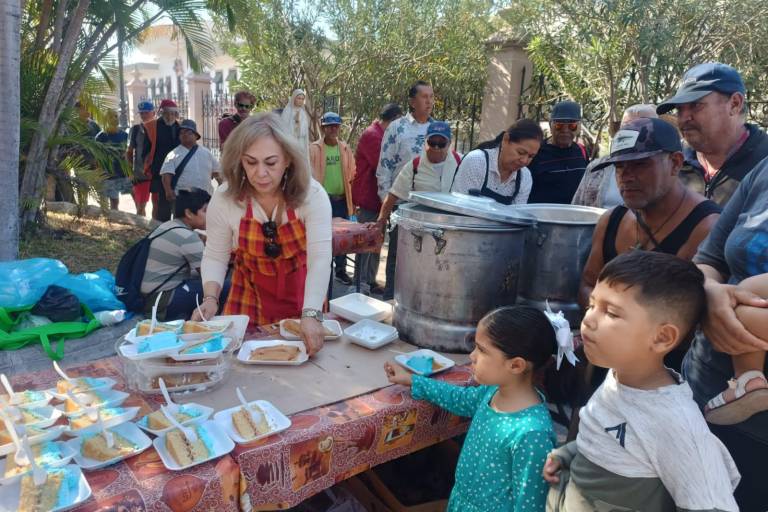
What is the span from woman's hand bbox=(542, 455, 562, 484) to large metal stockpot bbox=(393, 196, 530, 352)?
0.68m

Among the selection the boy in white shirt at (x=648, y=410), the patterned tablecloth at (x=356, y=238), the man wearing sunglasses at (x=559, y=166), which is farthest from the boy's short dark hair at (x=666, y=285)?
the patterned tablecloth at (x=356, y=238)

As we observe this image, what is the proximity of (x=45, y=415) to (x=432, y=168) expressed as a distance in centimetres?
364

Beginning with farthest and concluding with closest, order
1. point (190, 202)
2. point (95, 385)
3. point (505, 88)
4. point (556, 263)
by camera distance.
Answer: point (505, 88)
point (190, 202)
point (556, 263)
point (95, 385)

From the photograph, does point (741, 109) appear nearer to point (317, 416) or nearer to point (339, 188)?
point (317, 416)

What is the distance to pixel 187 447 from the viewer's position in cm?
137

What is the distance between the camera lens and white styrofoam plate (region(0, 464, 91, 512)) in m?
1.15

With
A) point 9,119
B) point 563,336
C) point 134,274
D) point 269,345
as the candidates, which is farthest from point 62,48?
point 563,336

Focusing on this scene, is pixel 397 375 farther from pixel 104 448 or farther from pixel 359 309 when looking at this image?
pixel 104 448

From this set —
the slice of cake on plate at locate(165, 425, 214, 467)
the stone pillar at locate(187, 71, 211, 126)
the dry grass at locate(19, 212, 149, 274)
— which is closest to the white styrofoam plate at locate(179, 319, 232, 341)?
the slice of cake on plate at locate(165, 425, 214, 467)

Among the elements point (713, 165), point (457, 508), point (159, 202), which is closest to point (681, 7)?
point (713, 165)

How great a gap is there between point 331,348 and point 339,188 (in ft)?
14.4

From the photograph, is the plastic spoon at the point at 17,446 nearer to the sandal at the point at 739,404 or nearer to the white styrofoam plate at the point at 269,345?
the white styrofoam plate at the point at 269,345

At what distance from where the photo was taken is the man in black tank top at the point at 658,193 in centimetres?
181

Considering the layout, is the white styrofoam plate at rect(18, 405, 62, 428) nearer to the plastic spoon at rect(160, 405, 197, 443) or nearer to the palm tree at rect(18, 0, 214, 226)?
the plastic spoon at rect(160, 405, 197, 443)
